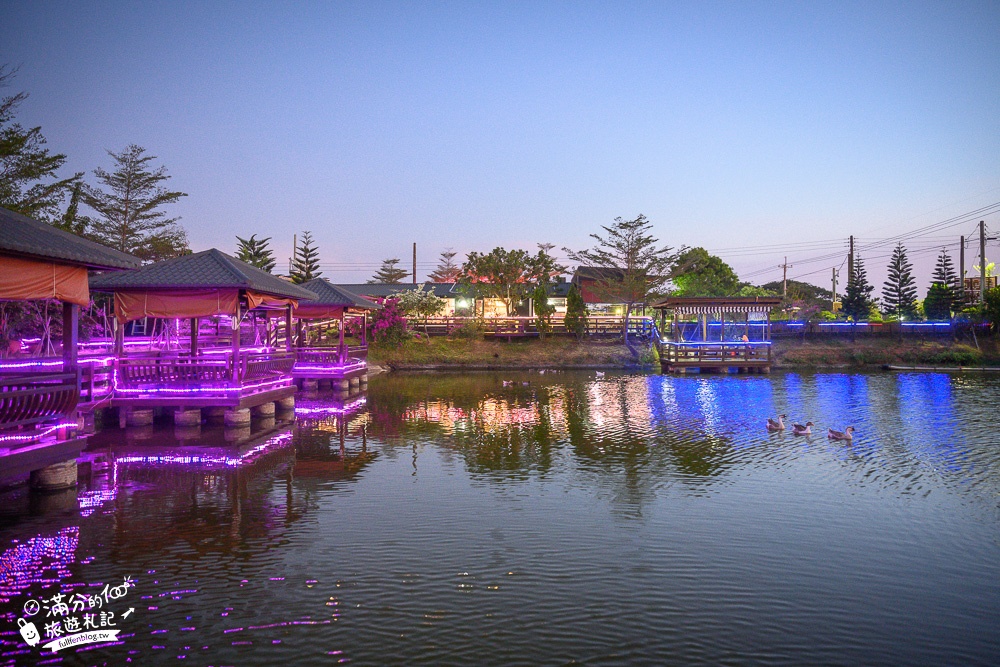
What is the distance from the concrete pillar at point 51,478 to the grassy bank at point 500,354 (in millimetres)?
25835

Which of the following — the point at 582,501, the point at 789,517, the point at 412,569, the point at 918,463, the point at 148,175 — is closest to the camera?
the point at 412,569

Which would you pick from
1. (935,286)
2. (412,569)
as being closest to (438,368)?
(412,569)

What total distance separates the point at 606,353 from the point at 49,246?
3257cm

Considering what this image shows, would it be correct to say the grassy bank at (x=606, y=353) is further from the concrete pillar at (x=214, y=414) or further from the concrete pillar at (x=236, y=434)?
the concrete pillar at (x=236, y=434)

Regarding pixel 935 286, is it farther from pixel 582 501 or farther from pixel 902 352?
pixel 582 501

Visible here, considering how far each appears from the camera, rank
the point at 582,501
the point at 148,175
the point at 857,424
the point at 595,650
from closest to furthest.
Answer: the point at 595,650 < the point at 582,501 < the point at 857,424 < the point at 148,175

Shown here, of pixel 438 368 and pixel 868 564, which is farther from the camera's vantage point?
pixel 438 368

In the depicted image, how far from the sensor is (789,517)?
8.59 metres

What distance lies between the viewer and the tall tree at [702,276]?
5158 centimetres

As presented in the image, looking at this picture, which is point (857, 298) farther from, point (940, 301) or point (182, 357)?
point (182, 357)

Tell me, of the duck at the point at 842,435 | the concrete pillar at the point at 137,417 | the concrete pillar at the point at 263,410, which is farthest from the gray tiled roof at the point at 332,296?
the duck at the point at 842,435

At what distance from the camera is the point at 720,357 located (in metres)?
32.4

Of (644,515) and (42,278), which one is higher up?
(42,278)

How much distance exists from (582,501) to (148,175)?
39.1 metres
